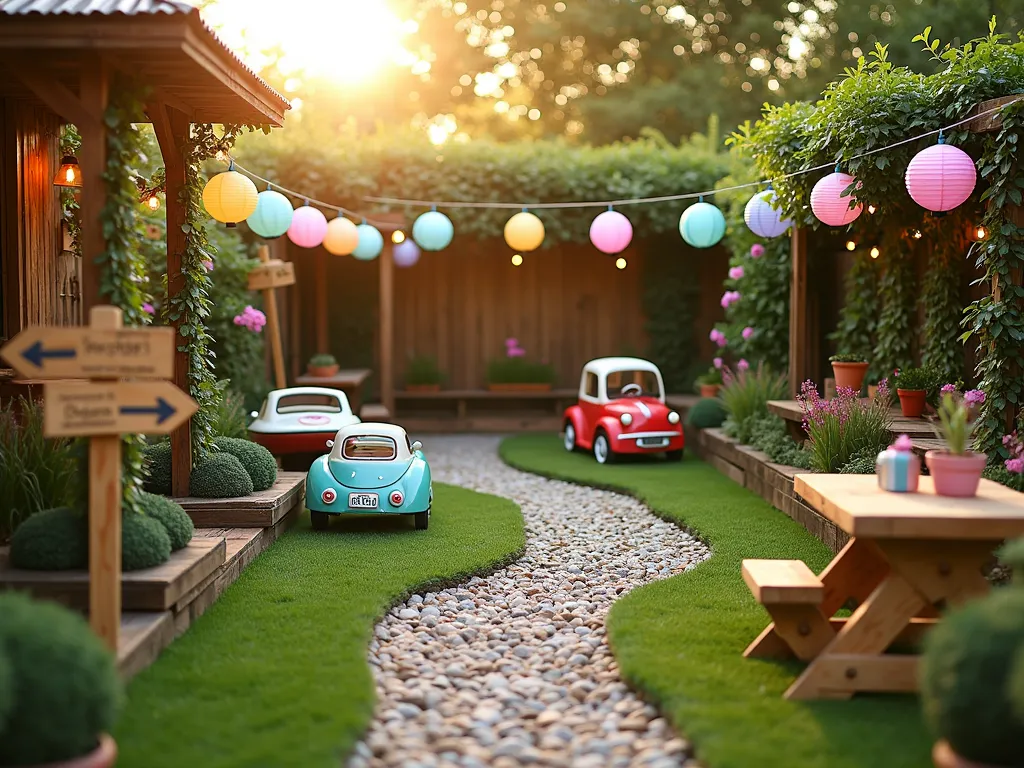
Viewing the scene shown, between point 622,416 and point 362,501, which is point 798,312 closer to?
point 622,416

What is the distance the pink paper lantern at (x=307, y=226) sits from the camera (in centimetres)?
1023

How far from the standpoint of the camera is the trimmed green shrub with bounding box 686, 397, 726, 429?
494 inches

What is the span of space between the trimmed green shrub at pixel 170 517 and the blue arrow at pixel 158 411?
4.14 feet

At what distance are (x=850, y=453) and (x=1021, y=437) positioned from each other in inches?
68.6

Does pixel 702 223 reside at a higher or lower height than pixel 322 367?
higher

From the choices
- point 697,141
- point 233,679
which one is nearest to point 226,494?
point 233,679

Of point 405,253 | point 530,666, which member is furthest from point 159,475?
point 405,253

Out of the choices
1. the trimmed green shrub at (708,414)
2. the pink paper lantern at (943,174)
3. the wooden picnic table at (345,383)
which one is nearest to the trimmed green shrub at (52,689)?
the pink paper lantern at (943,174)

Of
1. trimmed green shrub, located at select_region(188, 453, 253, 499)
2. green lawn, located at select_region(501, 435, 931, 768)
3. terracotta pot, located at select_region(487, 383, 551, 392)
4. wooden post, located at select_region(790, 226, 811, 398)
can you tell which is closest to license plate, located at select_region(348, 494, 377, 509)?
trimmed green shrub, located at select_region(188, 453, 253, 499)

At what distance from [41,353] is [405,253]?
10.5 meters

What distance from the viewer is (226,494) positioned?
23.9 feet

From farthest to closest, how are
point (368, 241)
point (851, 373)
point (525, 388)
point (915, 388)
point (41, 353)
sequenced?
point (525, 388) < point (368, 241) < point (851, 373) < point (915, 388) < point (41, 353)

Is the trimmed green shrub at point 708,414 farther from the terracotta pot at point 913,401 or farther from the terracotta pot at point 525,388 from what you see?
the terracotta pot at point 913,401

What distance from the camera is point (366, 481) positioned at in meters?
7.76
